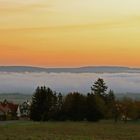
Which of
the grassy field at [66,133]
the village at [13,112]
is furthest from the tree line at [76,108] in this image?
→ the grassy field at [66,133]

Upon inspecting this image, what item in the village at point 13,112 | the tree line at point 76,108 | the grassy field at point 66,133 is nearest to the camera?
the grassy field at point 66,133

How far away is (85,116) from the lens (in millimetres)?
98125

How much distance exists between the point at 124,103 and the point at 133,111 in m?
5.57

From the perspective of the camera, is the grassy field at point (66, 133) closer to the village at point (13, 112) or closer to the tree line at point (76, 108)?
the tree line at point (76, 108)

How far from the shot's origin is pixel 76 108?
324 ft

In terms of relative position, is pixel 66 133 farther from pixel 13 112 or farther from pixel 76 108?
pixel 13 112

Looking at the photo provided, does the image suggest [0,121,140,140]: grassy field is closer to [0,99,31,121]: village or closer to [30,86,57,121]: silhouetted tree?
[30,86,57,121]: silhouetted tree

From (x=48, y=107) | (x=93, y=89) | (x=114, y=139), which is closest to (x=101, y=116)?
(x=48, y=107)

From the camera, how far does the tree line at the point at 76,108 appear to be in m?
98.5

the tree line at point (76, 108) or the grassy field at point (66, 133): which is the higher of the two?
the tree line at point (76, 108)

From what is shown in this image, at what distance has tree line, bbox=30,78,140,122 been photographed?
98500 millimetres

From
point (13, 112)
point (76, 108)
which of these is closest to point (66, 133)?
point (76, 108)

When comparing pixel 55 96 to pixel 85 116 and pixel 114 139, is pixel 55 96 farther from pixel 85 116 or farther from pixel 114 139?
pixel 114 139

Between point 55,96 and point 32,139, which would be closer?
point 32,139
